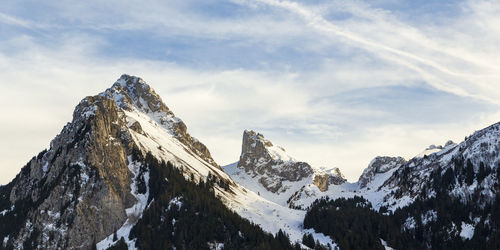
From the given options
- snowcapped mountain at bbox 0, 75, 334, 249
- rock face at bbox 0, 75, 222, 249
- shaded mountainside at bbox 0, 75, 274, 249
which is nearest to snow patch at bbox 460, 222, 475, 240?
snowcapped mountain at bbox 0, 75, 334, 249

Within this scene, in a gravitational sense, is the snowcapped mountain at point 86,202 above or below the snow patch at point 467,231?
above

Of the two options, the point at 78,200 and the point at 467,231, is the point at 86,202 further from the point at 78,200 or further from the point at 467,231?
the point at 467,231

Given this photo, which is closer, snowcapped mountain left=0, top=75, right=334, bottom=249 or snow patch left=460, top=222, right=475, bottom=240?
snowcapped mountain left=0, top=75, right=334, bottom=249

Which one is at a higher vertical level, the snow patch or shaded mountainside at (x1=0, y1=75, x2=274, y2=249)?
shaded mountainside at (x1=0, y1=75, x2=274, y2=249)

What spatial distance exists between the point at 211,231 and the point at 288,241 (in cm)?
3104

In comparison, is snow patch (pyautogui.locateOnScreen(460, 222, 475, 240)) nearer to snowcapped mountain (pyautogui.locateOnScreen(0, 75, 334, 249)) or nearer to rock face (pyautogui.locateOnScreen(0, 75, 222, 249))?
snowcapped mountain (pyautogui.locateOnScreen(0, 75, 334, 249))

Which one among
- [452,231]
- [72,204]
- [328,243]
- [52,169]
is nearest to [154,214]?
[72,204]

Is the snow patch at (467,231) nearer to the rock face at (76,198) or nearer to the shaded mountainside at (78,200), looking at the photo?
the shaded mountainside at (78,200)

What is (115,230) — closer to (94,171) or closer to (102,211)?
(102,211)

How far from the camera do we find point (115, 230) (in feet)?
579

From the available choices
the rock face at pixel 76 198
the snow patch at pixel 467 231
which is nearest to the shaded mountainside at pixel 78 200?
the rock face at pixel 76 198

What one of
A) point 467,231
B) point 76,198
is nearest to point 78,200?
point 76,198

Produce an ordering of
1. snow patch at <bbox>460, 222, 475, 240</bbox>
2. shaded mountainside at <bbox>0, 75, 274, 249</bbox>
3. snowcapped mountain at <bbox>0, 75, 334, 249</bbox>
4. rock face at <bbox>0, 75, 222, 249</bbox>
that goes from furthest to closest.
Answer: snow patch at <bbox>460, 222, 475, 240</bbox>
shaded mountainside at <bbox>0, 75, 274, 249</bbox>
rock face at <bbox>0, 75, 222, 249</bbox>
snowcapped mountain at <bbox>0, 75, 334, 249</bbox>

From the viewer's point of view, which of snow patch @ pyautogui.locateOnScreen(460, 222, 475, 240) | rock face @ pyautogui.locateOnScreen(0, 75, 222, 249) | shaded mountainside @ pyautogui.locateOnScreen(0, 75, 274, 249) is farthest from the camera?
snow patch @ pyautogui.locateOnScreen(460, 222, 475, 240)
